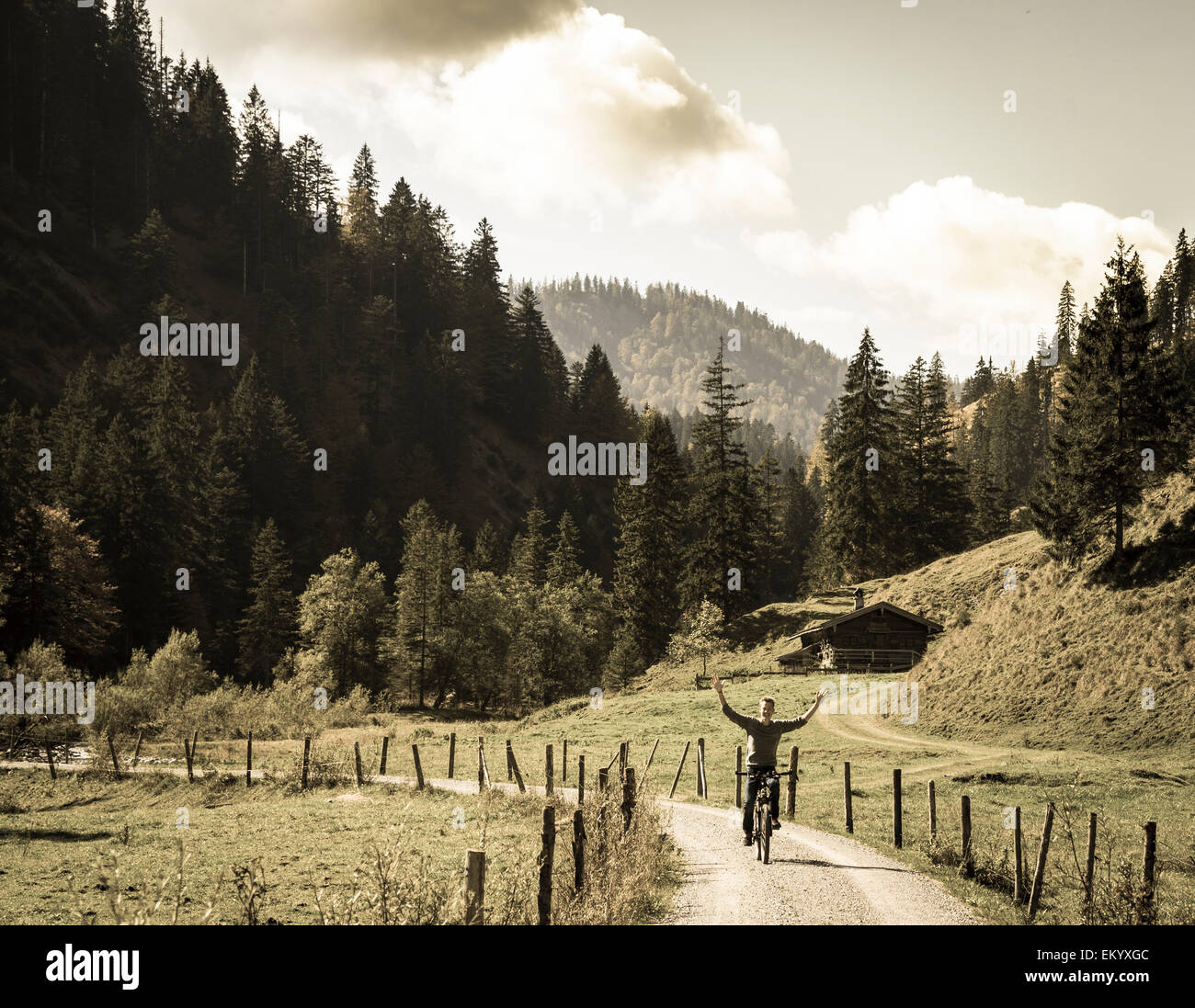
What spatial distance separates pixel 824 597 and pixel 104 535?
198ft

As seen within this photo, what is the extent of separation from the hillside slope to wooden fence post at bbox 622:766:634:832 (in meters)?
25.7

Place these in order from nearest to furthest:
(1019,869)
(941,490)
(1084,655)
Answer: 1. (1019,869)
2. (1084,655)
3. (941,490)

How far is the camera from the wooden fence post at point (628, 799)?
13750 mm

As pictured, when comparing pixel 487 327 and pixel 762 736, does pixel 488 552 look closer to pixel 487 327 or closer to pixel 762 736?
pixel 487 327

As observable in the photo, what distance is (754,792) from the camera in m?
13.8

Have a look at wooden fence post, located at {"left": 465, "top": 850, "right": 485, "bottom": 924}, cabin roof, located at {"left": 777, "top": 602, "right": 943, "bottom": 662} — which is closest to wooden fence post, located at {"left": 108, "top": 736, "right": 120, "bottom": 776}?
wooden fence post, located at {"left": 465, "top": 850, "right": 485, "bottom": 924}

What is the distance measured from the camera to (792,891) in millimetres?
11711

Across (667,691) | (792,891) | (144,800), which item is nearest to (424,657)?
(667,691)

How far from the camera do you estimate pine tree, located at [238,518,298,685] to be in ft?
242

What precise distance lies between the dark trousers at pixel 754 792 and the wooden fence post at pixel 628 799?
1991 mm

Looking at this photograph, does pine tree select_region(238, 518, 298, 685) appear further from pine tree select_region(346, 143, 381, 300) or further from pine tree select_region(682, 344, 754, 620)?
pine tree select_region(346, 143, 381, 300)

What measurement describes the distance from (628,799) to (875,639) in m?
47.4

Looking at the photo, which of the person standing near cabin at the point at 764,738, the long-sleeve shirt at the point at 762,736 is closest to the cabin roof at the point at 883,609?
the person standing near cabin at the point at 764,738

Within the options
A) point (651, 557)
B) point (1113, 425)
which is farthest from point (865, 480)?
point (1113, 425)
